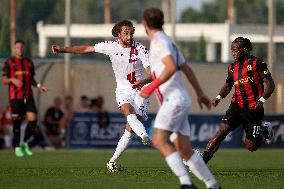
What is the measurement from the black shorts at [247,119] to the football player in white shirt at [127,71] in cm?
142

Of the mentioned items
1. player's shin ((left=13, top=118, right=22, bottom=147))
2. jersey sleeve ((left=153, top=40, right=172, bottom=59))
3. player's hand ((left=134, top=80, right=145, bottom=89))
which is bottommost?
player's shin ((left=13, top=118, right=22, bottom=147))

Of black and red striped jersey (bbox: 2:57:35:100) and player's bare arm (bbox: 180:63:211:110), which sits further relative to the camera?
black and red striped jersey (bbox: 2:57:35:100)

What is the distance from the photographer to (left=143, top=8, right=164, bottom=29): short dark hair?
42.5ft

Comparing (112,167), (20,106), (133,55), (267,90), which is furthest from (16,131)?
(267,90)

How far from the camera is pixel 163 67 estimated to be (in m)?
13.0

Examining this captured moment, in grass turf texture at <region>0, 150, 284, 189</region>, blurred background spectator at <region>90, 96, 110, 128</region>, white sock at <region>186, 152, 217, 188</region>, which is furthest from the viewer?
blurred background spectator at <region>90, 96, 110, 128</region>

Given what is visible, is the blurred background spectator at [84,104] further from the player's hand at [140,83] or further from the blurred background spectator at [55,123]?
the player's hand at [140,83]

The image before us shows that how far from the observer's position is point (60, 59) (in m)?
35.8

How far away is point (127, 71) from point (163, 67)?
5545 millimetres

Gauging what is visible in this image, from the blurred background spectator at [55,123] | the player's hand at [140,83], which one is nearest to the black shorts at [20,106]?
the player's hand at [140,83]

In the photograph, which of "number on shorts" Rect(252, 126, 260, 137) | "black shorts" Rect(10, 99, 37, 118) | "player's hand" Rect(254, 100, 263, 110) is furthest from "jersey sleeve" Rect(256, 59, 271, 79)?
"black shorts" Rect(10, 99, 37, 118)

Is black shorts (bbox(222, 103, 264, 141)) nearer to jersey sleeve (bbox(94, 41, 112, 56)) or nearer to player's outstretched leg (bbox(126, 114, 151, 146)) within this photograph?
player's outstretched leg (bbox(126, 114, 151, 146))

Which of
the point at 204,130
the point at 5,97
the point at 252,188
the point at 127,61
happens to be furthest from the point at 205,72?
the point at 252,188

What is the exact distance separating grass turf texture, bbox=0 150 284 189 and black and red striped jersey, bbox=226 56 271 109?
1.19 metres
